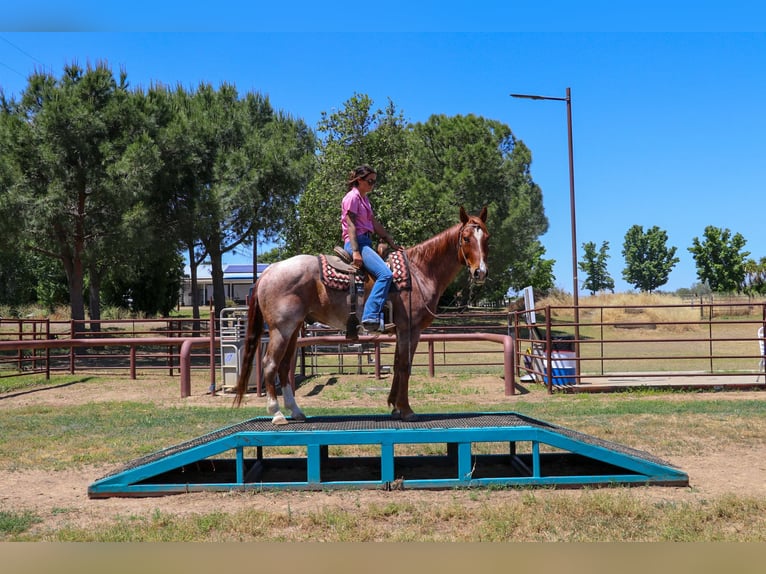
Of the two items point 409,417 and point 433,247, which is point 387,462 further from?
point 433,247

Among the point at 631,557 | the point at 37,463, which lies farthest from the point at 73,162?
the point at 631,557

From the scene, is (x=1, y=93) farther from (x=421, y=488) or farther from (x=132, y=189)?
(x=421, y=488)

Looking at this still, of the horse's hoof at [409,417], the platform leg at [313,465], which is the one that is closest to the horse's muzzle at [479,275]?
the horse's hoof at [409,417]

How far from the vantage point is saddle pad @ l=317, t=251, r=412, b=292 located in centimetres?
677

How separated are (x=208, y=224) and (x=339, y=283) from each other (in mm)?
23007

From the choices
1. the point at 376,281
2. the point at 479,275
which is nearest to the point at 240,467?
the point at 376,281

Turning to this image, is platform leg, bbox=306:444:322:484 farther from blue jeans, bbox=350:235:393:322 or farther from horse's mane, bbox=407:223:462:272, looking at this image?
horse's mane, bbox=407:223:462:272

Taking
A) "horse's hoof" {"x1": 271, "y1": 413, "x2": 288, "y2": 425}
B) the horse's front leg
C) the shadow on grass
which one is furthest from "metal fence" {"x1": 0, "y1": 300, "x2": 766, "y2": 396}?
"horse's hoof" {"x1": 271, "y1": 413, "x2": 288, "y2": 425}

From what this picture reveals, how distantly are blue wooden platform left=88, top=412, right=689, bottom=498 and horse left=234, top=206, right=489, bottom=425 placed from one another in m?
0.44

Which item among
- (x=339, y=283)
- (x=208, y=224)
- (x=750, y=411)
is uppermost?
(x=208, y=224)

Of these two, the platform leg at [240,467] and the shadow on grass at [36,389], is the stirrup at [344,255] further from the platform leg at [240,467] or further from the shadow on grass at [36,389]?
the shadow on grass at [36,389]

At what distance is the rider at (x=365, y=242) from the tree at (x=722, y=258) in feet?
224

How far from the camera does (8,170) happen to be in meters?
22.7

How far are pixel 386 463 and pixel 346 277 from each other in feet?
6.08
